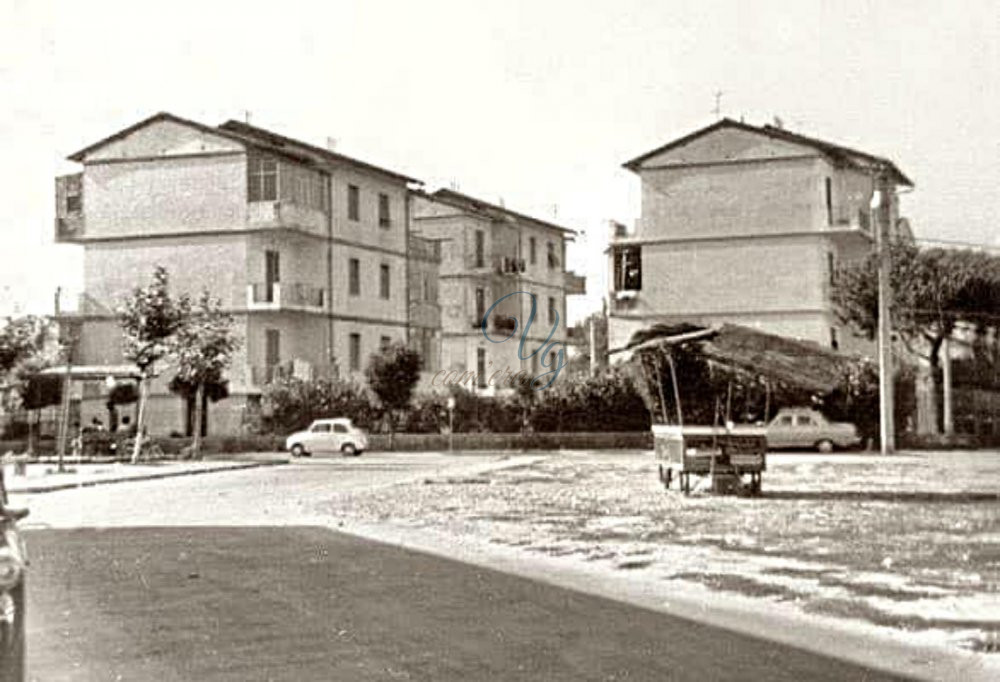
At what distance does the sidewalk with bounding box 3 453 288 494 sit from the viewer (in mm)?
29484

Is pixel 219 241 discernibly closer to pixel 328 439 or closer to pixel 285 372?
pixel 285 372

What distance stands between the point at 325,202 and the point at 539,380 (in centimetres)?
1185

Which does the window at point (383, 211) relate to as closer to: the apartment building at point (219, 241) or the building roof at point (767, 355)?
the apartment building at point (219, 241)

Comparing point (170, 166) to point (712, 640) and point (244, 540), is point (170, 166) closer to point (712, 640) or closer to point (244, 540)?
point (244, 540)

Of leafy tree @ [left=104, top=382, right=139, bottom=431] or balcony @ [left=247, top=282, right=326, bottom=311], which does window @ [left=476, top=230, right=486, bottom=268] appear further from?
leafy tree @ [left=104, top=382, right=139, bottom=431]

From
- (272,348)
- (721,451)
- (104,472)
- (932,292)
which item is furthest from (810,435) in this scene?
(721,451)

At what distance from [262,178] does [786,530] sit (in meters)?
39.3

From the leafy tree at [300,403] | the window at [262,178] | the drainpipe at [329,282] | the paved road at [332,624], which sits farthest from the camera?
the drainpipe at [329,282]

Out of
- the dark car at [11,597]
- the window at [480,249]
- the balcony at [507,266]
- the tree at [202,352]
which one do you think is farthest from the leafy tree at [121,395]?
the dark car at [11,597]

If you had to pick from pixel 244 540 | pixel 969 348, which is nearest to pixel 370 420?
pixel 969 348

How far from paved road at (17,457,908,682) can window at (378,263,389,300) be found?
42874mm

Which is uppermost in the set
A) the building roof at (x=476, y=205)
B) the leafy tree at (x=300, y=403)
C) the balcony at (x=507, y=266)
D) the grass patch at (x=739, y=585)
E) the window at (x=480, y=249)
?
the building roof at (x=476, y=205)

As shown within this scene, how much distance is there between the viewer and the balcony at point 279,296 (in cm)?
5188

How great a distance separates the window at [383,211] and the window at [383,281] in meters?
1.97
